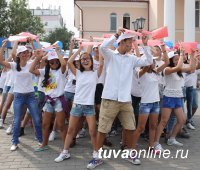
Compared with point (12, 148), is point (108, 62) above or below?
above

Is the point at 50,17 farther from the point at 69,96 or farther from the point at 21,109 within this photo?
the point at 21,109

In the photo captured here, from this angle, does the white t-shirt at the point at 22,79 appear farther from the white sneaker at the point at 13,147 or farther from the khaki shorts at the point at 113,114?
the khaki shorts at the point at 113,114

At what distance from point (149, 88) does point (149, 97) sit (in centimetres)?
16

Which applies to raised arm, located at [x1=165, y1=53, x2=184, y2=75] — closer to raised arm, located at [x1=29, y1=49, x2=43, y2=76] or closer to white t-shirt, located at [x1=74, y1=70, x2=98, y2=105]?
white t-shirt, located at [x1=74, y1=70, x2=98, y2=105]

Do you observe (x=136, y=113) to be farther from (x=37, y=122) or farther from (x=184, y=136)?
(x=37, y=122)

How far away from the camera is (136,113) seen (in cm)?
655

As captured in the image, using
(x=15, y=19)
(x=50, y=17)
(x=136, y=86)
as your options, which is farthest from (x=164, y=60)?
(x=50, y=17)

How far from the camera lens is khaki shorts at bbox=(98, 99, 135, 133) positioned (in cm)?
511

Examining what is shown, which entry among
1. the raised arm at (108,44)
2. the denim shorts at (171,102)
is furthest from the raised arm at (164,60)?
the raised arm at (108,44)

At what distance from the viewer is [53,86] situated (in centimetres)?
586

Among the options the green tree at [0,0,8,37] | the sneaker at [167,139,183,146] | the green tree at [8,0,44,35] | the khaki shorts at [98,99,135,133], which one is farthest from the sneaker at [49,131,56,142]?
the green tree at [8,0,44,35]

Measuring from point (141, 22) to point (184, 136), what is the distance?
8.50 meters

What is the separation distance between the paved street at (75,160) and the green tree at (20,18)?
25925 millimetres

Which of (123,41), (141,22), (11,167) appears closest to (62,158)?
(11,167)
